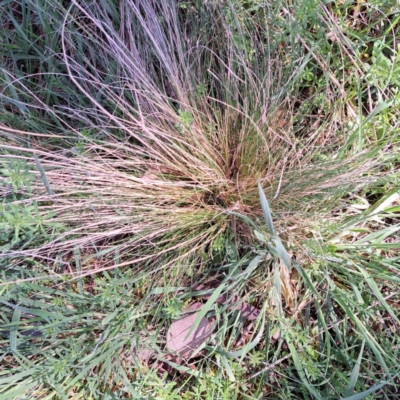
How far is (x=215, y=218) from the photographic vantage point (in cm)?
114

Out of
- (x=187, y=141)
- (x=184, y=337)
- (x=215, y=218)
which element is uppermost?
(x=187, y=141)

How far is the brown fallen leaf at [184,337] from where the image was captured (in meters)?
1.13

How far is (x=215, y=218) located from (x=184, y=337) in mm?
334

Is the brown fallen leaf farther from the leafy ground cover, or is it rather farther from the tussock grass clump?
the tussock grass clump

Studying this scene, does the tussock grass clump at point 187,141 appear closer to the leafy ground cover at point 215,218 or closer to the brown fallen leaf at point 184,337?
the leafy ground cover at point 215,218

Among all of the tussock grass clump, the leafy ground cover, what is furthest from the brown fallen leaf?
the tussock grass clump

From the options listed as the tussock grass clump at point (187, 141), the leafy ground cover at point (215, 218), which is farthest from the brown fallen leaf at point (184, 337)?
the tussock grass clump at point (187, 141)

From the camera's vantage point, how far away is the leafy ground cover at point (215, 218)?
106 cm

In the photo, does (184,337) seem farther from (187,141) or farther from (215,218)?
(187,141)

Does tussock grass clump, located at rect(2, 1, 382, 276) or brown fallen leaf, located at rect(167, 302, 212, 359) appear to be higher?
tussock grass clump, located at rect(2, 1, 382, 276)

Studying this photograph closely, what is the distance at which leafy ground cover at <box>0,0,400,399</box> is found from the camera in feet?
3.47

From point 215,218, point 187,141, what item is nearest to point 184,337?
point 215,218

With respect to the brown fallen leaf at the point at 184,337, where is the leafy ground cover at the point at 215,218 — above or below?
above

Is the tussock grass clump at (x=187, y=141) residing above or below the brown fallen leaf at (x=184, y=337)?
above
